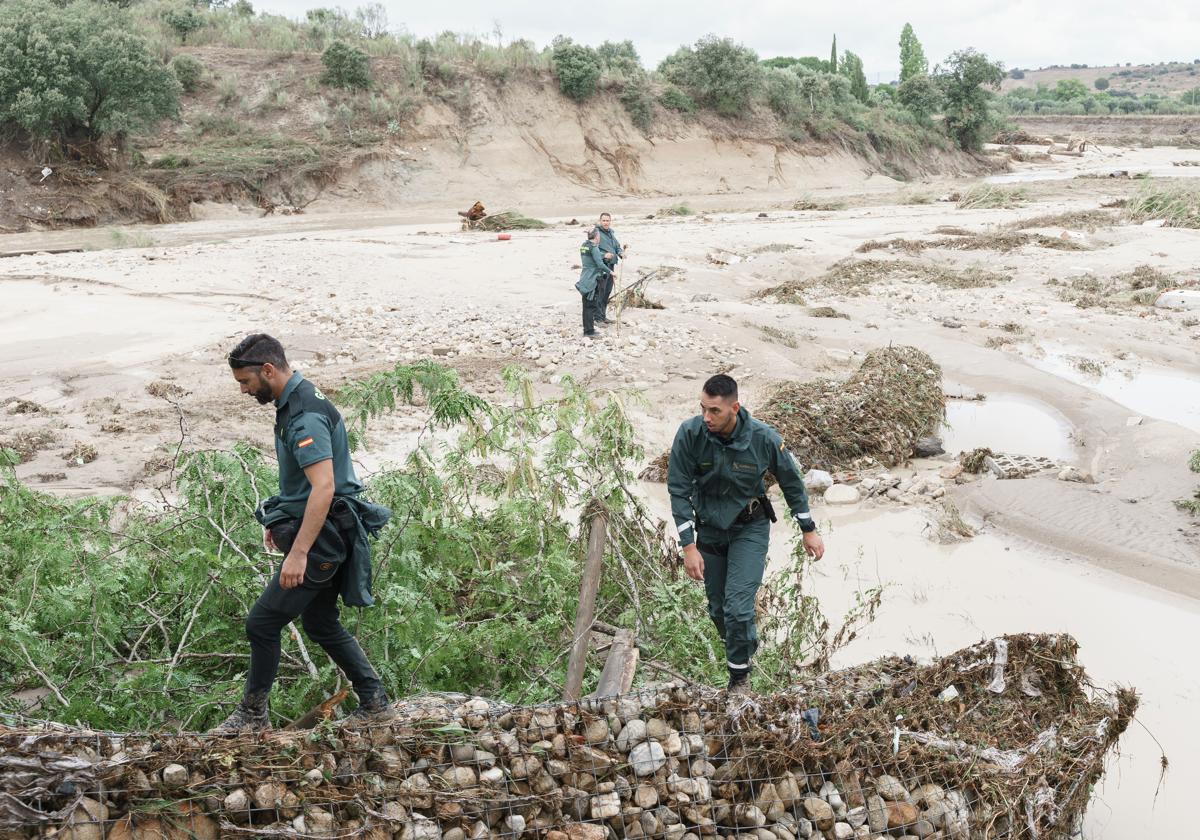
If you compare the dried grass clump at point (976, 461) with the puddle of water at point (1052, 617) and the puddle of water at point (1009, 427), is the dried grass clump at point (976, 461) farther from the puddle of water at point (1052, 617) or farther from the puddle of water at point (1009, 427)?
the puddle of water at point (1052, 617)

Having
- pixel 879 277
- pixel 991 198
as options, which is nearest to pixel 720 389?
pixel 879 277

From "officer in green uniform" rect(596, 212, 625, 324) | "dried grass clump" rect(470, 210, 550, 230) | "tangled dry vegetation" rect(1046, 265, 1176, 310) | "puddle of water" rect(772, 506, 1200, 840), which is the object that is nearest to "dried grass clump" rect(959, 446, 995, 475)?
"puddle of water" rect(772, 506, 1200, 840)

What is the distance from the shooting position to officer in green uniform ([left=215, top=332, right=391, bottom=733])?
3408 mm

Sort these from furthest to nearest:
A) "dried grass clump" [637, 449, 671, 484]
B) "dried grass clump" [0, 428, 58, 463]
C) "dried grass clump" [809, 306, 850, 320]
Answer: "dried grass clump" [809, 306, 850, 320]
"dried grass clump" [637, 449, 671, 484]
"dried grass clump" [0, 428, 58, 463]

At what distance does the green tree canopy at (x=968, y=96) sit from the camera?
43.5 metres

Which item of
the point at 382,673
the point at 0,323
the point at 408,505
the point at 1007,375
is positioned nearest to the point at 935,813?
the point at 382,673

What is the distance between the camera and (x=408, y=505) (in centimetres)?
494

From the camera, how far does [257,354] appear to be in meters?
3.45

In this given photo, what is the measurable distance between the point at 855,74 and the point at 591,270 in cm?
4581

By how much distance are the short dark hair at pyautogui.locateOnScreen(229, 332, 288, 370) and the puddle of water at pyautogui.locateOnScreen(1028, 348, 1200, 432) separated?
9527 mm

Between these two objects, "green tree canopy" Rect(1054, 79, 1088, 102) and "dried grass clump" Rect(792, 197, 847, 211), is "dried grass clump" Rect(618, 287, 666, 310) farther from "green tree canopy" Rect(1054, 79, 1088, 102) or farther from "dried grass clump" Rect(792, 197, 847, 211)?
"green tree canopy" Rect(1054, 79, 1088, 102)

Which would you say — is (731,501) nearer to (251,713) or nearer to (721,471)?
(721,471)

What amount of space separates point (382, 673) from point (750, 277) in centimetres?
1384

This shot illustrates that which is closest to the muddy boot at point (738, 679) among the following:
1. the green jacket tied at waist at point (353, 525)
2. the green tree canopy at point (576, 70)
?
the green jacket tied at waist at point (353, 525)
